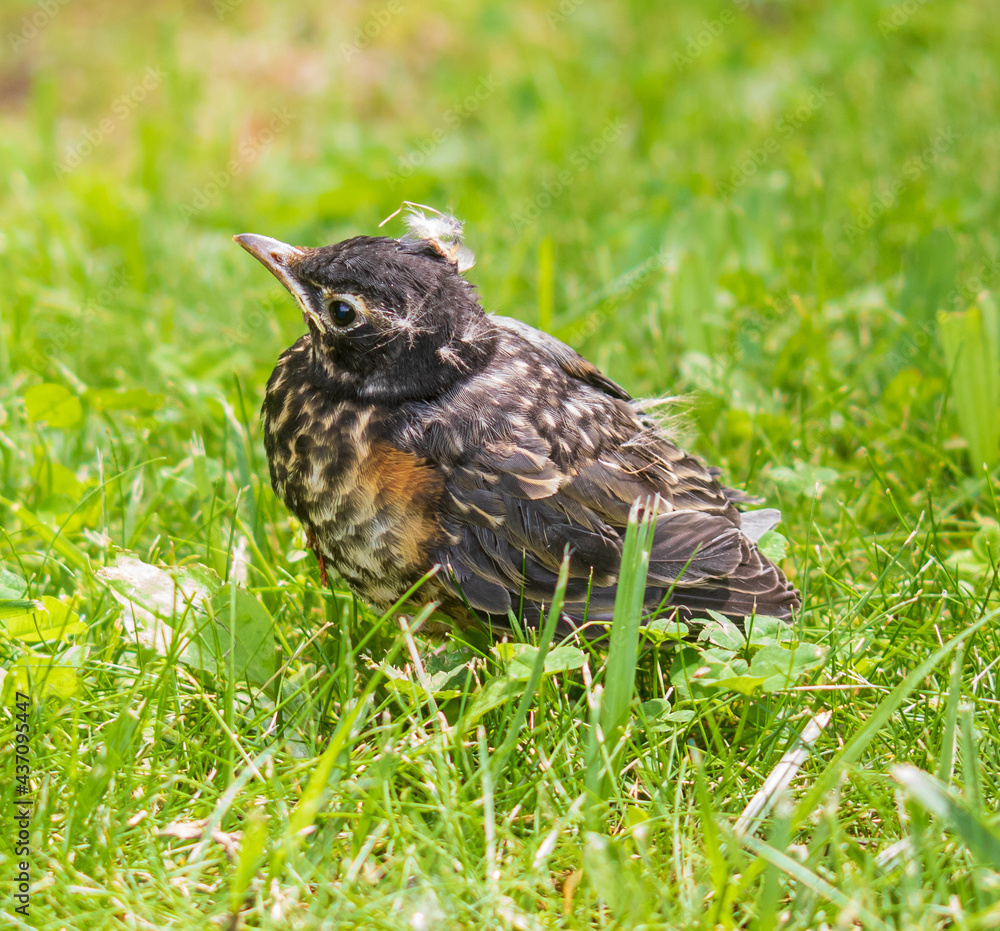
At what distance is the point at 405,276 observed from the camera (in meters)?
2.41

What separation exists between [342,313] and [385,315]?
0.10 meters

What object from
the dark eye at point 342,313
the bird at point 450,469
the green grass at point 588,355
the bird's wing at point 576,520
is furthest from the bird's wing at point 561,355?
the green grass at point 588,355

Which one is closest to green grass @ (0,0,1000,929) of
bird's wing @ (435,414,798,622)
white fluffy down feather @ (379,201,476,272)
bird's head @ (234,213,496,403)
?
bird's wing @ (435,414,798,622)

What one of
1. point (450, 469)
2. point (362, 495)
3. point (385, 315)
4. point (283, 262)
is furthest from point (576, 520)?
point (283, 262)

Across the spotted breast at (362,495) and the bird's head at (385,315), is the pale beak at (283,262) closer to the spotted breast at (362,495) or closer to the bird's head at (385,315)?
the bird's head at (385,315)

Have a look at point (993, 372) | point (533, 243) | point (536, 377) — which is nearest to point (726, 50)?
point (533, 243)

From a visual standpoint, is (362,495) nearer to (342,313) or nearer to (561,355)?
(342,313)

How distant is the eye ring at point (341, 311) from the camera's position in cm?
241

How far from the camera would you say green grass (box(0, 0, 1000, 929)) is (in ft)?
6.42

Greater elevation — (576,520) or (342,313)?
(342,313)

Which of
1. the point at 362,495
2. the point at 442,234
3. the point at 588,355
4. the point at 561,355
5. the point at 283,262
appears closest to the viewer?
the point at 362,495

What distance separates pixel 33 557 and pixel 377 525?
106 centimetres

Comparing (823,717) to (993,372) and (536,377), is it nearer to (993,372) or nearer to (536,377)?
(536,377)

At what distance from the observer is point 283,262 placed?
254cm
